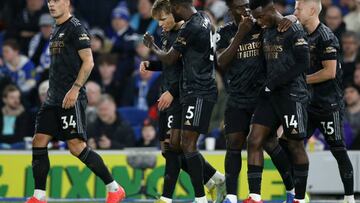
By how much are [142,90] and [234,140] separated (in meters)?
6.40

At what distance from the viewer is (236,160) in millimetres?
11914

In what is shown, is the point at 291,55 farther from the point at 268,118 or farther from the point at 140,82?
the point at 140,82

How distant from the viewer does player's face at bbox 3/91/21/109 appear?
691 inches

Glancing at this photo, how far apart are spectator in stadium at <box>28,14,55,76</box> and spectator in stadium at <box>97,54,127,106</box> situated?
0.99m

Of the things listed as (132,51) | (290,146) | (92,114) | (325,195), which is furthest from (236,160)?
(132,51)

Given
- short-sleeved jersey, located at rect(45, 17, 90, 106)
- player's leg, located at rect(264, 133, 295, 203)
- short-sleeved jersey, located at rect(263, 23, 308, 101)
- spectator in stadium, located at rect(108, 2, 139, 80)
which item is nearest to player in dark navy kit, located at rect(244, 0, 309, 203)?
short-sleeved jersey, located at rect(263, 23, 308, 101)

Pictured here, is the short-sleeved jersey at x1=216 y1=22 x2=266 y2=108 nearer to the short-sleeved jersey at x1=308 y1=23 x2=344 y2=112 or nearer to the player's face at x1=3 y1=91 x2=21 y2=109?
the short-sleeved jersey at x1=308 y1=23 x2=344 y2=112

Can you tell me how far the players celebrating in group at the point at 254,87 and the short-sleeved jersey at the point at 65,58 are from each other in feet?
2.54

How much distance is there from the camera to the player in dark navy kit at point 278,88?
11.5 m

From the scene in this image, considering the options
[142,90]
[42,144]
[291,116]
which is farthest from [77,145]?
[142,90]

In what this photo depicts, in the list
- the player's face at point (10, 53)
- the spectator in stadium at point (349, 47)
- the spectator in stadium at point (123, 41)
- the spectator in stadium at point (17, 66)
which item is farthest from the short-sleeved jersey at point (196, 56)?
the player's face at point (10, 53)

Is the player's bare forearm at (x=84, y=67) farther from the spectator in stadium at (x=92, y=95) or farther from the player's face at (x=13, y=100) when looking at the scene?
the player's face at (x=13, y=100)

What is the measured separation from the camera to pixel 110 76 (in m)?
18.6

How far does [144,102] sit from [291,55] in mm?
6729
